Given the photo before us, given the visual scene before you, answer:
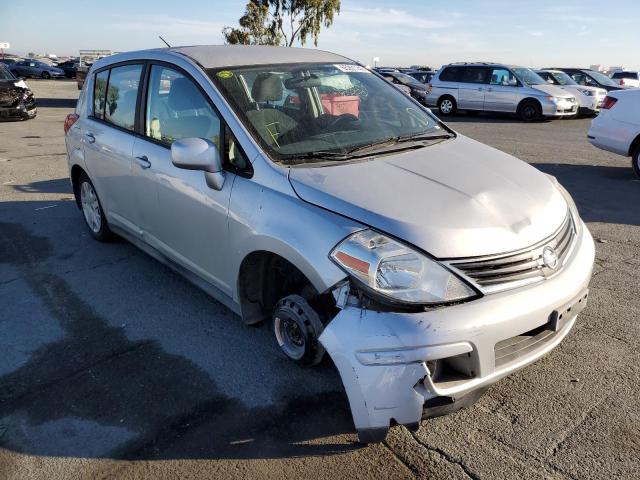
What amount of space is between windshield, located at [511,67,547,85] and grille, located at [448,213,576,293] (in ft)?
53.3

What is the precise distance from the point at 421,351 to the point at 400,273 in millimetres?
351

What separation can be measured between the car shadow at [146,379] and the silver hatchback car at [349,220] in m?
0.30

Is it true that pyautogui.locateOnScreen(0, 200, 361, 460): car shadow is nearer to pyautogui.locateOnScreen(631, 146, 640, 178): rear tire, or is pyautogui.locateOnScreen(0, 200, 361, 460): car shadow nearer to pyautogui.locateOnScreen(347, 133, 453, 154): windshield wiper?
pyautogui.locateOnScreen(347, 133, 453, 154): windshield wiper

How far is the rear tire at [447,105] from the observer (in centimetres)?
1881

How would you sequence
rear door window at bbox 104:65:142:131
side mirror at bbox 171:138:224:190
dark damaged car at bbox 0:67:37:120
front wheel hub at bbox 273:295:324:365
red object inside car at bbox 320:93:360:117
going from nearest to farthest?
front wheel hub at bbox 273:295:324:365 < side mirror at bbox 171:138:224:190 < red object inside car at bbox 320:93:360:117 < rear door window at bbox 104:65:142:131 < dark damaged car at bbox 0:67:37:120

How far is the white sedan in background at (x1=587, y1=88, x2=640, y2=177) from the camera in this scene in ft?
26.5

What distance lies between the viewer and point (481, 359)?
2373 mm

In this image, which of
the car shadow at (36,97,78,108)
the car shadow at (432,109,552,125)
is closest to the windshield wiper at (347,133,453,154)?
the car shadow at (432,109,552,125)

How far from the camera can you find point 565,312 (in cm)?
267

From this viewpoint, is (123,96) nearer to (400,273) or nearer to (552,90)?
(400,273)

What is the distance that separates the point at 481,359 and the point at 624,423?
958 mm

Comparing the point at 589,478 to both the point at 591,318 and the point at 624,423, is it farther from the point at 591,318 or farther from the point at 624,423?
the point at 591,318

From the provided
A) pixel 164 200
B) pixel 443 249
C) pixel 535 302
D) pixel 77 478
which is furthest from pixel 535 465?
pixel 164 200

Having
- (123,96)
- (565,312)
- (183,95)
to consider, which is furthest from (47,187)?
(565,312)
